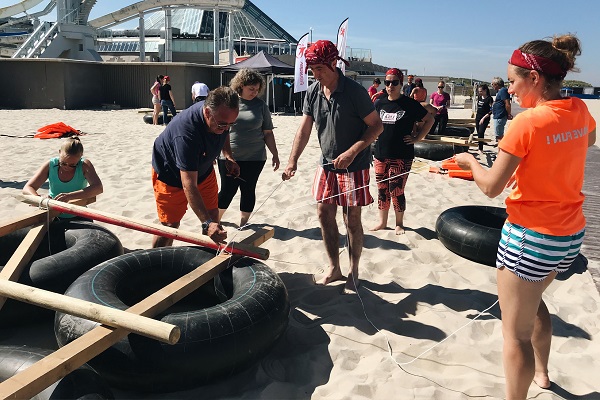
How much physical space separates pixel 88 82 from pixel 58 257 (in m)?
20.3

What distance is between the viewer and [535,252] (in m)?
1.96

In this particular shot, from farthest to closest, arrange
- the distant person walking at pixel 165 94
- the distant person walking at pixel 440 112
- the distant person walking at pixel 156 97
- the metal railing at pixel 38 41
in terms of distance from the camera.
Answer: the metal railing at pixel 38 41 → the distant person walking at pixel 156 97 → the distant person walking at pixel 165 94 → the distant person walking at pixel 440 112

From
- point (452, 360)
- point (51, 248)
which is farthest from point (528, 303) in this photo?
point (51, 248)

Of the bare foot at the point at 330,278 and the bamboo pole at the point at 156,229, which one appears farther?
the bare foot at the point at 330,278

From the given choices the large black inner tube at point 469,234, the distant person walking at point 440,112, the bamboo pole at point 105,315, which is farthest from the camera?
the distant person walking at point 440,112

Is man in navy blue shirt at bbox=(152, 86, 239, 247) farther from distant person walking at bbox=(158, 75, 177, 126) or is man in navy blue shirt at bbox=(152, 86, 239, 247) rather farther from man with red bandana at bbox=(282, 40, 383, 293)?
distant person walking at bbox=(158, 75, 177, 126)

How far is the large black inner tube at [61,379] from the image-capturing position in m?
2.03

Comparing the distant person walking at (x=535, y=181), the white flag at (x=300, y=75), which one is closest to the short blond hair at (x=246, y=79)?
the distant person walking at (x=535, y=181)

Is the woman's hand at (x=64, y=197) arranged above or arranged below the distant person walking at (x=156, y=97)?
below

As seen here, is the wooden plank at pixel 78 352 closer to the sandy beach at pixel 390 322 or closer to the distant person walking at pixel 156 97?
the sandy beach at pixel 390 322

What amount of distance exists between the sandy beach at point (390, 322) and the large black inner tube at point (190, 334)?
0.15 meters

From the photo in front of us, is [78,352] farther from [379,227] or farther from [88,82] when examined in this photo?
[88,82]

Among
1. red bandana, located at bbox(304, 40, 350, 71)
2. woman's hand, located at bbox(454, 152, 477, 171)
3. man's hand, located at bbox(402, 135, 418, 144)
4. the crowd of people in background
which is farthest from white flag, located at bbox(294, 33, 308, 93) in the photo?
woman's hand, located at bbox(454, 152, 477, 171)

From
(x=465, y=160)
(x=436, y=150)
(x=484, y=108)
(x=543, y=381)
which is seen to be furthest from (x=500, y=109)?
(x=465, y=160)
